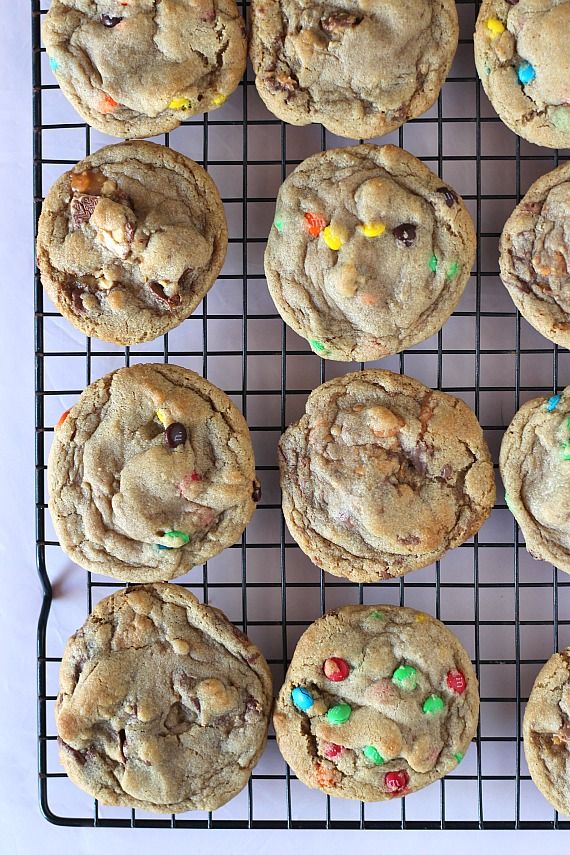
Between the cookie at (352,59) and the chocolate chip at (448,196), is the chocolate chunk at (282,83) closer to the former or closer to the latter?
the cookie at (352,59)

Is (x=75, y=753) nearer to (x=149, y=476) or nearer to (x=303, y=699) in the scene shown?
(x=303, y=699)

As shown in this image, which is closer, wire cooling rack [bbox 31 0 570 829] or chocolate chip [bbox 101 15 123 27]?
chocolate chip [bbox 101 15 123 27]

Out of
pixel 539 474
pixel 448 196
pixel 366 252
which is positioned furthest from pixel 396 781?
pixel 448 196

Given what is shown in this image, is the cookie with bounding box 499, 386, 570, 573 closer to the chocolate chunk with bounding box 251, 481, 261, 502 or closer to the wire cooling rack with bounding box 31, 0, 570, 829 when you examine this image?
the wire cooling rack with bounding box 31, 0, 570, 829

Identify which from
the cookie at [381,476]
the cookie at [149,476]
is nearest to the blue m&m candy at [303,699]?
the cookie at [381,476]

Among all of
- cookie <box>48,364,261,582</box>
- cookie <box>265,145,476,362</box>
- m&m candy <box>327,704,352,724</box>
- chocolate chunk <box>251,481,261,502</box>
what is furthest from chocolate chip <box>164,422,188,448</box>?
m&m candy <box>327,704,352,724</box>

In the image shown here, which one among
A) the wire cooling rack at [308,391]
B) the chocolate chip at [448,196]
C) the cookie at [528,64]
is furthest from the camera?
the wire cooling rack at [308,391]
